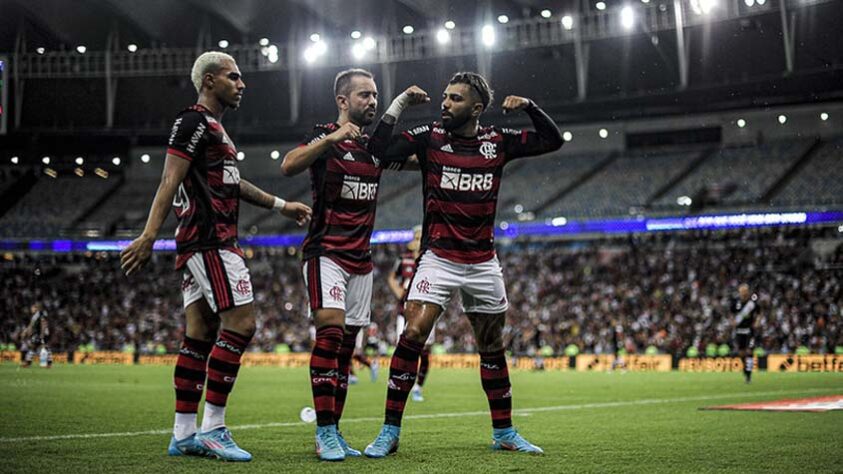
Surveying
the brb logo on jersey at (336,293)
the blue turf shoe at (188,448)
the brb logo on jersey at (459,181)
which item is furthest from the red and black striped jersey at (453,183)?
the blue turf shoe at (188,448)

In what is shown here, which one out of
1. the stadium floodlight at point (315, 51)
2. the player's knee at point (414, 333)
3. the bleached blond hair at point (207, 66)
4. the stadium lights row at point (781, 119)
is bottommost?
the player's knee at point (414, 333)

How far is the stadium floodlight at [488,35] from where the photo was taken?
121 feet

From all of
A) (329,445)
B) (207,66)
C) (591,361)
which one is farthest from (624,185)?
(329,445)

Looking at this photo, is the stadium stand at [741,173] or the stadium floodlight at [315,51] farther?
the stadium floodlight at [315,51]

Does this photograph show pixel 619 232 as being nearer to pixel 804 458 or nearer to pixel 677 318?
pixel 677 318

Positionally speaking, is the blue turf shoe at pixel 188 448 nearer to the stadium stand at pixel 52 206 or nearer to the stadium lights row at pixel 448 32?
the stadium stand at pixel 52 206

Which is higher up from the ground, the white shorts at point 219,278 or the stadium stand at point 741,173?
the stadium stand at point 741,173

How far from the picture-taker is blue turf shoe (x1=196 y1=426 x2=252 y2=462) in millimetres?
5629

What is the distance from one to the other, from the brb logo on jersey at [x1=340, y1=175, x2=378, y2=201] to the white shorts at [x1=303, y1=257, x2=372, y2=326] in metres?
0.48

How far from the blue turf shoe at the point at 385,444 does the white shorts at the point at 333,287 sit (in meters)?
0.85

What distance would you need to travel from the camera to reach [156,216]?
5.51 metres

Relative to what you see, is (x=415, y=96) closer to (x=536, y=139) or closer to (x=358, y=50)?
(x=536, y=139)

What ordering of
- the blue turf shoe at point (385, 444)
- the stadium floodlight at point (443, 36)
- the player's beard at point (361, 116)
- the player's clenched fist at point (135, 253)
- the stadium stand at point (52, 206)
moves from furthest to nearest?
the stadium floodlight at point (443, 36), the stadium stand at point (52, 206), the player's beard at point (361, 116), the blue turf shoe at point (385, 444), the player's clenched fist at point (135, 253)

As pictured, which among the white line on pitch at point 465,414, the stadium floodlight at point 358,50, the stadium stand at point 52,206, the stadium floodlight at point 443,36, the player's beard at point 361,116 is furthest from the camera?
the stadium floodlight at point 358,50
